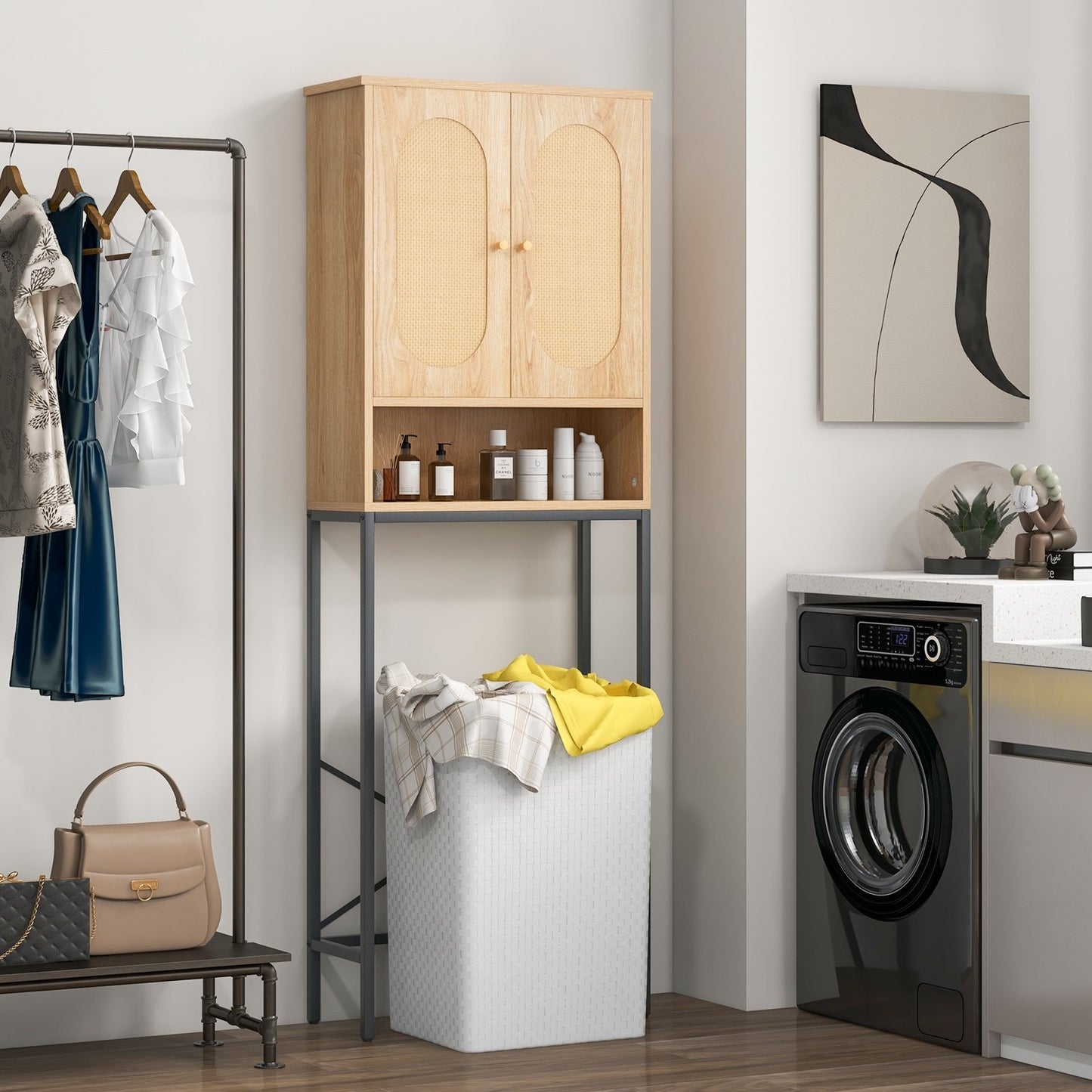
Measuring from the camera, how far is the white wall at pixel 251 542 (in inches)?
149

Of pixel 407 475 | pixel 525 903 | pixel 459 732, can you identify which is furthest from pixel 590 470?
pixel 525 903

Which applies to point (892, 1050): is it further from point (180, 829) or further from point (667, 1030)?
point (180, 829)

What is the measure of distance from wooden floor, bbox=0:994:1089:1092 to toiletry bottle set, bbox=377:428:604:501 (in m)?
1.19

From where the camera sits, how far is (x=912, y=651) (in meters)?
3.78

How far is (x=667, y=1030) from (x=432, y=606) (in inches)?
43.0

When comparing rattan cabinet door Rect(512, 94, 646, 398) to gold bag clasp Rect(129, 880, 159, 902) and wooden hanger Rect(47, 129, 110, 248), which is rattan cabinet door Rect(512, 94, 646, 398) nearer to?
wooden hanger Rect(47, 129, 110, 248)

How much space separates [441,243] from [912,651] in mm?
1324

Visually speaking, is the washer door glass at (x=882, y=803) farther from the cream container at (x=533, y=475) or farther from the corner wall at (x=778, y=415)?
the cream container at (x=533, y=475)

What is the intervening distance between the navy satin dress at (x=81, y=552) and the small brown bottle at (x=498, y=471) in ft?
2.78

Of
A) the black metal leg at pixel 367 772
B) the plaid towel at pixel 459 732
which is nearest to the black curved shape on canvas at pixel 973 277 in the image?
the plaid towel at pixel 459 732

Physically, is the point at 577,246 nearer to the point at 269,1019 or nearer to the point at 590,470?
the point at 590,470

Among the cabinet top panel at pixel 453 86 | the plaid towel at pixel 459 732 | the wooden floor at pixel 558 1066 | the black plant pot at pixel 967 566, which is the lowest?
the wooden floor at pixel 558 1066

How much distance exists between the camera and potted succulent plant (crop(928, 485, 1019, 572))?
13.2 ft

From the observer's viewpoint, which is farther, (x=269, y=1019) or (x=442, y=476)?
(x=442, y=476)
